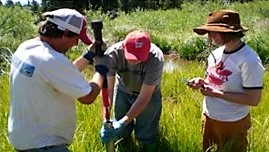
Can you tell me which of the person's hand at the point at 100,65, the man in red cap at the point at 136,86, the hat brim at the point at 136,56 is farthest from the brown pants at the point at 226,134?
the person's hand at the point at 100,65

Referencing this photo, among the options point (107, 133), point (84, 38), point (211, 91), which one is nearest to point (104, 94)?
point (107, 133)

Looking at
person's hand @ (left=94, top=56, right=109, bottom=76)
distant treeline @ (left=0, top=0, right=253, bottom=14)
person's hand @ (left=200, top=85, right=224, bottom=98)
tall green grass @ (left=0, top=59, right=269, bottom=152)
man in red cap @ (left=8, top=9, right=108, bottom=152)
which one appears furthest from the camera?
distant treeline @ (left=0, top=0, right=253, bottom=14)

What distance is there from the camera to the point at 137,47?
3.38m

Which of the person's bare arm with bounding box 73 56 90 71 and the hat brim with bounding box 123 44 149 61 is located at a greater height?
the person's bare arm with bounding box 73 56 90 71

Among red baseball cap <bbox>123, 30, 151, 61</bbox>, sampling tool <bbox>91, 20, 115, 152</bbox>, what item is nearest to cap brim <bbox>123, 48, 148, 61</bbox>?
red baseball cap <bbox>123, 30, 151, 61</bbox>

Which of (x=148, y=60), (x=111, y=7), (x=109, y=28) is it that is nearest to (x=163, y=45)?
(x=109, y=28)

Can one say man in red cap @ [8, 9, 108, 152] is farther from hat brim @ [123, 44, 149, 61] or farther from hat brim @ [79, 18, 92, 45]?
hat brim @ [123, 44, 149, 61]

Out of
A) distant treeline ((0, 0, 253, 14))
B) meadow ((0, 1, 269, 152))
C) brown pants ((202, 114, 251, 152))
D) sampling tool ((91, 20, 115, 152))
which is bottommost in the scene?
distant treeline ((0, 0, 253, 14))

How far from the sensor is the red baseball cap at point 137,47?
3389 millimetres

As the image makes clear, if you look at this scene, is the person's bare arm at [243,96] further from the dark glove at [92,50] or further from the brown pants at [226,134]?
the dark glove at [92,50]

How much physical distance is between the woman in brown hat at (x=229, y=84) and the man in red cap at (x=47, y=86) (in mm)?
832

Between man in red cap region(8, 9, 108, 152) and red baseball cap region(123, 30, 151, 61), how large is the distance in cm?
55

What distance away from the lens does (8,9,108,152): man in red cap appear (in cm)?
271

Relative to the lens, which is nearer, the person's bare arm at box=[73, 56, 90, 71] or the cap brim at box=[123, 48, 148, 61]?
the person's bare arm at box=[73, 56, 90, 71]
